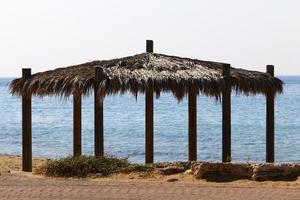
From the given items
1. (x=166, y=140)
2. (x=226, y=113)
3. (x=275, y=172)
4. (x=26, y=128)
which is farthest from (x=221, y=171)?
(x=166, y=140)

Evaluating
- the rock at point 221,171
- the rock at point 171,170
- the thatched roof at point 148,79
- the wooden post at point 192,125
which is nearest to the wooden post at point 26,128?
the thatched roof at point 148,79

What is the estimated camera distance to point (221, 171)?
36.0ft

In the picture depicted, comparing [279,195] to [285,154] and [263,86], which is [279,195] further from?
[285,154]

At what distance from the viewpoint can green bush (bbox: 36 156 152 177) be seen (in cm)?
1173

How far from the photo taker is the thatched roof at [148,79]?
12.2 m

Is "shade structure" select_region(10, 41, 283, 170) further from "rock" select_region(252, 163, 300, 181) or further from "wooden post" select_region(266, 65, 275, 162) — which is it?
"rock" select_region(252, 163, 300, 181)

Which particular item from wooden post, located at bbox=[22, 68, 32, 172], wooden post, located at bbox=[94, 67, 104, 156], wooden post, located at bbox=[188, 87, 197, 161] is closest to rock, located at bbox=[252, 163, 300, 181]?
wooden post, located at bbox=[94, 67, 104, 156]

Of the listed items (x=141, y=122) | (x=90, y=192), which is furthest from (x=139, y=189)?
(x=141, y=122)

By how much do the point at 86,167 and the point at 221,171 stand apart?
2.27m

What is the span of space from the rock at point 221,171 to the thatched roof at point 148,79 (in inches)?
74.4

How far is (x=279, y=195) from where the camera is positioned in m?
9.47

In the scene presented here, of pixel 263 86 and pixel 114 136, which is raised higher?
pixel 263 86

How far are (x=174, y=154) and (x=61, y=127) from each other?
684 inches

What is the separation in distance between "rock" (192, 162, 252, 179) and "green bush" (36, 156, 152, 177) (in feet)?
3.80
